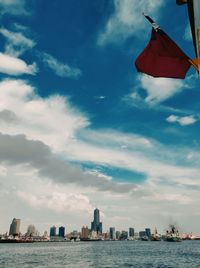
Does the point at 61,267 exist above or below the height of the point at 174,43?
below

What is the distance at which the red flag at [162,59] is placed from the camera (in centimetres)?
769

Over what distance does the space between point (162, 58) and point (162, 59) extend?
0.08ft

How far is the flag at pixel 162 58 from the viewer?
7.69m

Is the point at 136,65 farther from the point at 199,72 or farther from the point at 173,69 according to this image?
the point at 199,72

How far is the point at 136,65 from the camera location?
806cm

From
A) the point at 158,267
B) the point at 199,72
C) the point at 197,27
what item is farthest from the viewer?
the point at 158,267

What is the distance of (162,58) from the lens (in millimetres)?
7867

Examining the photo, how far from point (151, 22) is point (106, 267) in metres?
66.2

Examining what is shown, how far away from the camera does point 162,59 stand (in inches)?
310

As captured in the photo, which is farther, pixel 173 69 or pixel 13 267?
pixel 13 267

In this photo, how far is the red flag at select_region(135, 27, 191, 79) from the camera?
7.69 metres

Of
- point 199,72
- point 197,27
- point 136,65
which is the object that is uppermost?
point 136,65

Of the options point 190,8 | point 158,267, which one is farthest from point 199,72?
point 158,267

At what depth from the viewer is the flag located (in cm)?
769
